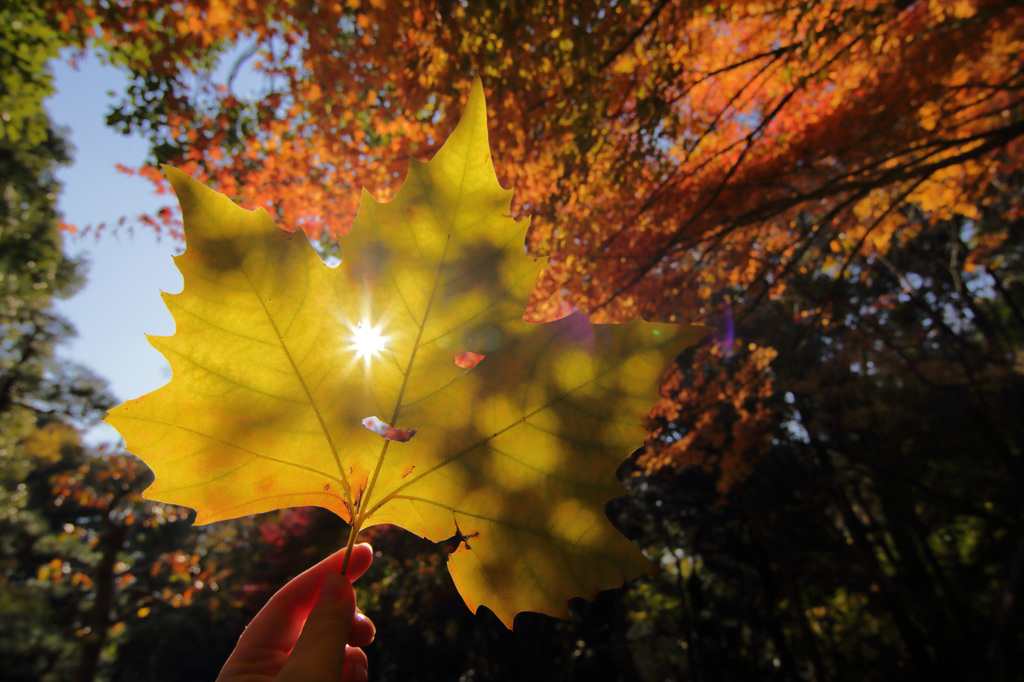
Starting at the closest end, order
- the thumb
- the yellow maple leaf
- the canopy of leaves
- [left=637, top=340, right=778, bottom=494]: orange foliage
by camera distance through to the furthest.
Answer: the thumb < the yellow maple leaf < the canopy of leaves < [left=637, top=340, right=778, bottom=494]: orange foliage

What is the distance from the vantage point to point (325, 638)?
2.09 feet

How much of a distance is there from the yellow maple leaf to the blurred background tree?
15 cm

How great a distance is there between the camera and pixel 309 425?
2.41 ft

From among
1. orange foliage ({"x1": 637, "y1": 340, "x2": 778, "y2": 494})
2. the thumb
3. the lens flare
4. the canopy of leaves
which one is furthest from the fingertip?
orange foliage ({"x1": 637, "y1": 340, "x2": 778, "y2": 494})

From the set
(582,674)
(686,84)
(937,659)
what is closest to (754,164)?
(686,84)

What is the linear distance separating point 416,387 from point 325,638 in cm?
38

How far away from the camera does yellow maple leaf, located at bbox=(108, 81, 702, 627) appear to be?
69cm

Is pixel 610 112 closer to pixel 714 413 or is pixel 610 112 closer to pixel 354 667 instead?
pixel 714 413

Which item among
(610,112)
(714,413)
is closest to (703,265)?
(714,413)

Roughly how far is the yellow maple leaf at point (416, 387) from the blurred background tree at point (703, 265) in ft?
0.48

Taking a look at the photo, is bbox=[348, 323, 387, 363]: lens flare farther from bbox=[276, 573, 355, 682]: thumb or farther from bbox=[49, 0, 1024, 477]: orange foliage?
bbox=[49, 0, 1024, 477]: orange foliage

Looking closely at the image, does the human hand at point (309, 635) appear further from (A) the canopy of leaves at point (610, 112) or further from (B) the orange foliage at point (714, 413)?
(B) the orange foliage at point (714, 413)

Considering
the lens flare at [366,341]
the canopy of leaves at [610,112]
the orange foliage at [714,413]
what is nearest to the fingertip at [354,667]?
the lens flare at [366,341]

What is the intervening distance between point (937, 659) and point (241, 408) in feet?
38.6
